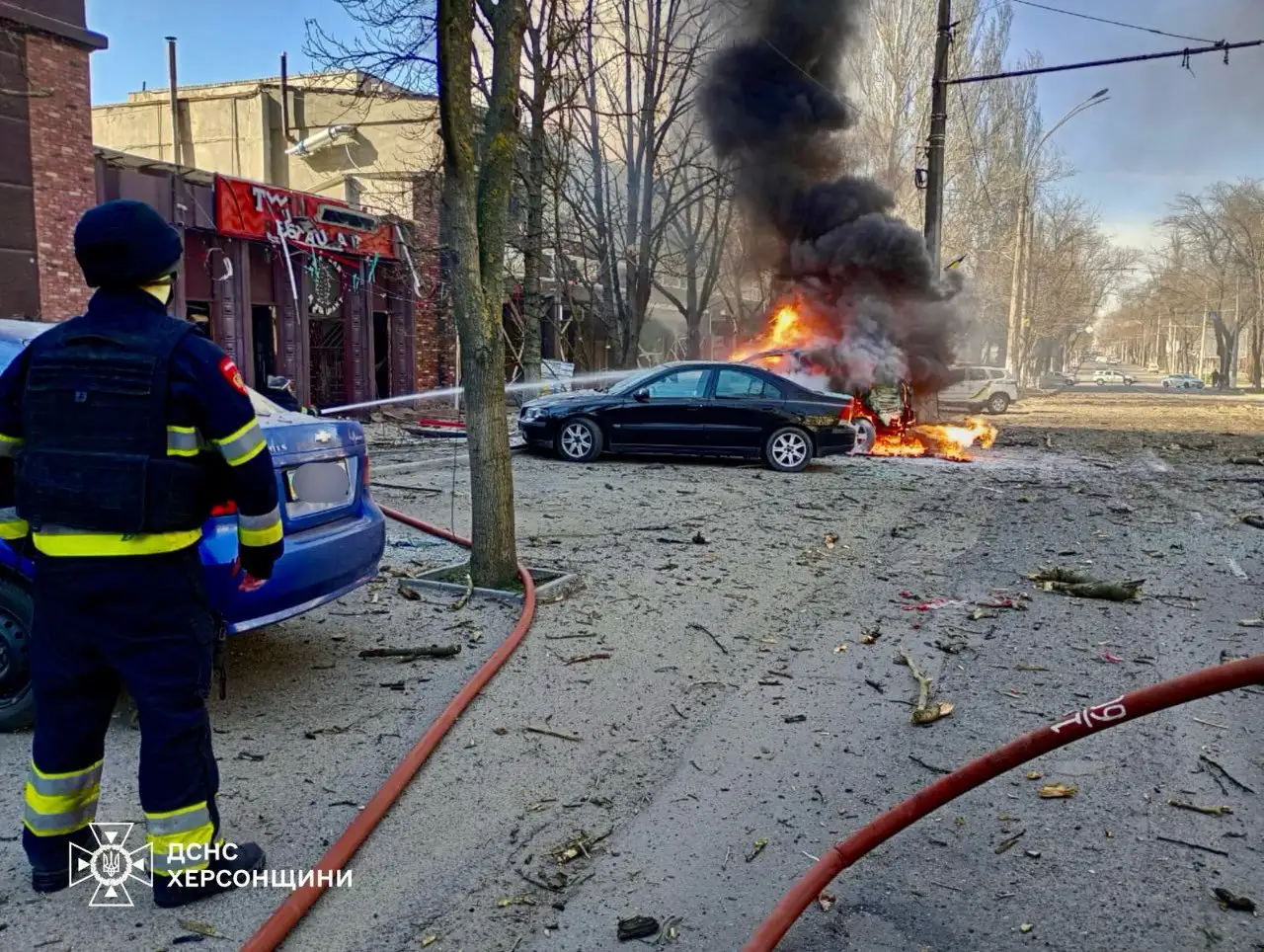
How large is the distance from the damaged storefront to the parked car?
1602cm

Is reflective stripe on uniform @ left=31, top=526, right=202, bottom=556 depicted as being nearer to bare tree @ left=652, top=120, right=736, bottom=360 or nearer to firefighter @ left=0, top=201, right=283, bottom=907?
firefighter @ left=0, top=201, right=283, bottom=907

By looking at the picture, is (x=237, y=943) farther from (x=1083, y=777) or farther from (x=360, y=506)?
(x=1083, y=777)

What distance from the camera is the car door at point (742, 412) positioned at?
42.4 feet

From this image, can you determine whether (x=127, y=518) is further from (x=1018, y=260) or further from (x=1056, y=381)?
(x=1056, y=381)

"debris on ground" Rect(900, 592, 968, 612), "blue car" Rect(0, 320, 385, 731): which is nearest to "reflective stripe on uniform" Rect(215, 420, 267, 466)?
"blue car" Rect(0, 320, 385, 731)

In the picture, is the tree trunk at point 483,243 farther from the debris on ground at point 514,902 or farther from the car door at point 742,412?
the car door at point 742,412

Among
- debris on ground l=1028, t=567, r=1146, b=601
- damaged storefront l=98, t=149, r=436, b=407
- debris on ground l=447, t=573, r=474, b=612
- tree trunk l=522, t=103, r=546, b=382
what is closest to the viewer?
debris on ground l=447, t=573, r=474, b=612

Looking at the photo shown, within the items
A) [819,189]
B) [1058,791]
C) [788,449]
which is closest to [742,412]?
[788,449]

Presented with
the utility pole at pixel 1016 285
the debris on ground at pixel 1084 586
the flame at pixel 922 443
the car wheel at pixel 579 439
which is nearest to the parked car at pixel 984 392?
the utility pole at pixel 1016 285

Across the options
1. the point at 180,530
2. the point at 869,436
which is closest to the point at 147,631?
the point at 180,530

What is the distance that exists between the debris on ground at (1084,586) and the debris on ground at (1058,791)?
3.18 metres

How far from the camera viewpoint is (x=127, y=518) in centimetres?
265

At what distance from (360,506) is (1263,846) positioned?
386 cm

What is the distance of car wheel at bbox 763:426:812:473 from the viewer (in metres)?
12.9
